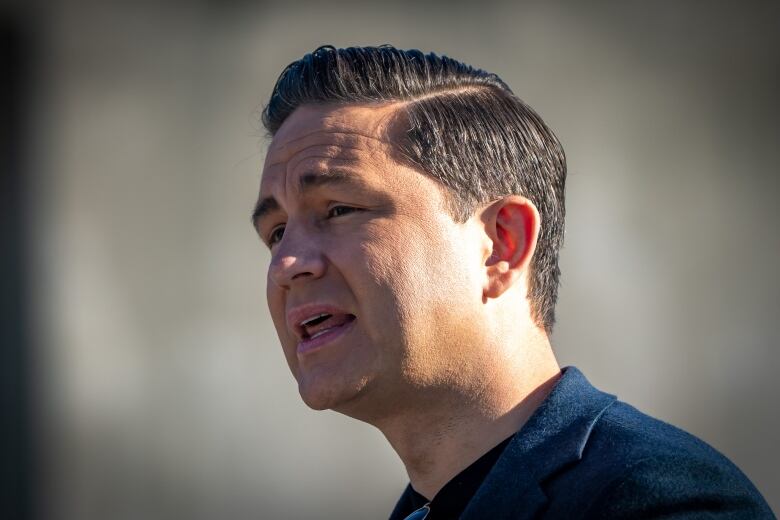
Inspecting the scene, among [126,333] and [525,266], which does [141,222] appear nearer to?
[126,333]

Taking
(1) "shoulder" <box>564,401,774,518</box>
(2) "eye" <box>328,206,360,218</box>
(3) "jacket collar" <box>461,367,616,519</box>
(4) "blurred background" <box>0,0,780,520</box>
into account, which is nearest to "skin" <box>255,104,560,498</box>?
(2) "eye" <box>328,206,360,218</box>

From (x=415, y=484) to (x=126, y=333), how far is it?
10.3 ft

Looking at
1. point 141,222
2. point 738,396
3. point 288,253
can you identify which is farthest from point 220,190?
point 288,253

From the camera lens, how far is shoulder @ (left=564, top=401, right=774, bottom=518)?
1797 millimetres

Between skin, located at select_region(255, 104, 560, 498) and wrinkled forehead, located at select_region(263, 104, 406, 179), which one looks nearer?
skin, located at select_region(255, 104, 560, 498)

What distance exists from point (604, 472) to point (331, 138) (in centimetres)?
98

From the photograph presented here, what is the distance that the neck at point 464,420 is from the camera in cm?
223

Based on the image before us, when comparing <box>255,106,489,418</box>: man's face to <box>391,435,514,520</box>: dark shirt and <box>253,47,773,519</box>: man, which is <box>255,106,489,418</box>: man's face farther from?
<box>391,435,514,520</box>: dark shirt

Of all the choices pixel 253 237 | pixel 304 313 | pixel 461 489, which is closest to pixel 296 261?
pixel 304 313

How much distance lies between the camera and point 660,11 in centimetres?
518

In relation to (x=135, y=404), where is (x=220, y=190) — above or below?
above

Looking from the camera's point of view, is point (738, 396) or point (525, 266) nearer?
point (525, 266)

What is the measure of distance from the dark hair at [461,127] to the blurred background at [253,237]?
8.27ft

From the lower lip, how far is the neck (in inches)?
8.1
